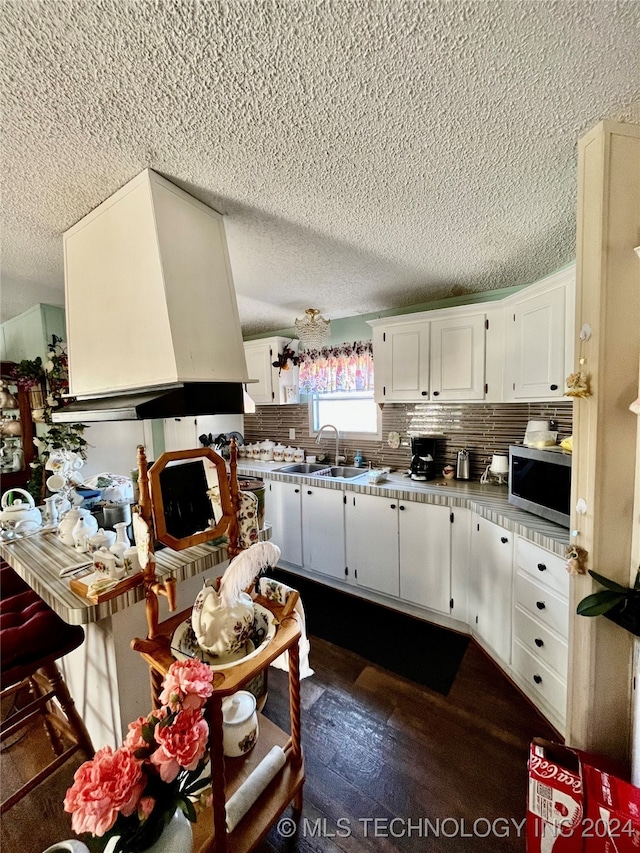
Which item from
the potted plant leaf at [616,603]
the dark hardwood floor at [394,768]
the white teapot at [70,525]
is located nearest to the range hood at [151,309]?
the white teapot at [70,525]

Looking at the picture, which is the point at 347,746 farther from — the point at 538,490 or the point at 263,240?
the point at 263,240

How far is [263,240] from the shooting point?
1.64 m

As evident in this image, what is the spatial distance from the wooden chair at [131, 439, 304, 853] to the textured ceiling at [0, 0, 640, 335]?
99cm

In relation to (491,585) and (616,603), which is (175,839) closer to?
(616,603)

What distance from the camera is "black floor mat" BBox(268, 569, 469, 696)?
1.90 meters

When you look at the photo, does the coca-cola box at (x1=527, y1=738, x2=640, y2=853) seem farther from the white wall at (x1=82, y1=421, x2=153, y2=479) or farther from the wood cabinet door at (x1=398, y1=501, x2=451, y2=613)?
the white wall at (x1=82, y1=421, x2=153, y2=479)

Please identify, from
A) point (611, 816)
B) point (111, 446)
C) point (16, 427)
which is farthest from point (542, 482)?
point (16, 427)

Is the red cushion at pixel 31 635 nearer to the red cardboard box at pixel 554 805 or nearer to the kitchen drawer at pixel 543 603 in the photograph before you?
the red cardboard box at pixel 554 805

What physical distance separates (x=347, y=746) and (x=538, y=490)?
5.21 feet

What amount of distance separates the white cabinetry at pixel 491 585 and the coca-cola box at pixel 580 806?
87 cm

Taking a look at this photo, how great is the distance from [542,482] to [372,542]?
1279mm

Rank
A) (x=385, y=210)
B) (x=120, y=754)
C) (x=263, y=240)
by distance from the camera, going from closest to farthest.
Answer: (x=120, y=754) < (x=385, y=210) < (x=263, y=240)

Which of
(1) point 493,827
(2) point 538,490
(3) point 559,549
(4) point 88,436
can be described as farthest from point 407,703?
(4) point 88,436

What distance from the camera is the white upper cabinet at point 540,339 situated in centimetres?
178
